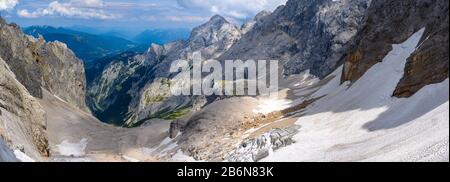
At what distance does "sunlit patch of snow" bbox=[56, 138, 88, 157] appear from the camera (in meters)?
92.9

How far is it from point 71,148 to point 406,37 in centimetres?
6382

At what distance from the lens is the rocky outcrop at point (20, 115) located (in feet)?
183

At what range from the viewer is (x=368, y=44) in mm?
93000

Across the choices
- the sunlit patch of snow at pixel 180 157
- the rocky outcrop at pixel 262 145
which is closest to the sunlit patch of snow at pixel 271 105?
the sunlit patch of snow at pixel 180 157

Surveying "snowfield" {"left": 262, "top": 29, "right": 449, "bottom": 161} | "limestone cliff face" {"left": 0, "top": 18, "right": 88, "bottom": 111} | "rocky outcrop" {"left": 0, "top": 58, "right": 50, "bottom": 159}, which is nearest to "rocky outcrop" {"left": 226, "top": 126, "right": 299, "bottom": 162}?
"snowfield" {"left": 262, "top": 29, "right": 449, "bottom": 161}

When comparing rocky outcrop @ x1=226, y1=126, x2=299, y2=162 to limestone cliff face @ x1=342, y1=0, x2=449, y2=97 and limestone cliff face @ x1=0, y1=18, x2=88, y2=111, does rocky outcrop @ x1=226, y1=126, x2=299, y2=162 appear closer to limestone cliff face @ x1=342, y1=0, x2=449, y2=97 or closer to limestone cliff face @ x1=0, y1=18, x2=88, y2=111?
limestone cliff face @ x1=342, y1=0, x2=449, y2=97

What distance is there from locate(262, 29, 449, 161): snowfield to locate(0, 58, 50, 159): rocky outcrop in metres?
28.1

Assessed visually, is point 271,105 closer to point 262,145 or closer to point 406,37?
point 406,37

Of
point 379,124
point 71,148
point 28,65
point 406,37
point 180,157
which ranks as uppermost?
point 406,37

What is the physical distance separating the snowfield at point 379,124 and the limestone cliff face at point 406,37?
2.15 metres

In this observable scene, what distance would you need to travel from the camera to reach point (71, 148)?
96.6 meters

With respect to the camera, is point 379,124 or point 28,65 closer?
point 379,124

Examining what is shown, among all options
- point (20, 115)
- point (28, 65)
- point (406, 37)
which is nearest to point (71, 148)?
point (20, 115)
